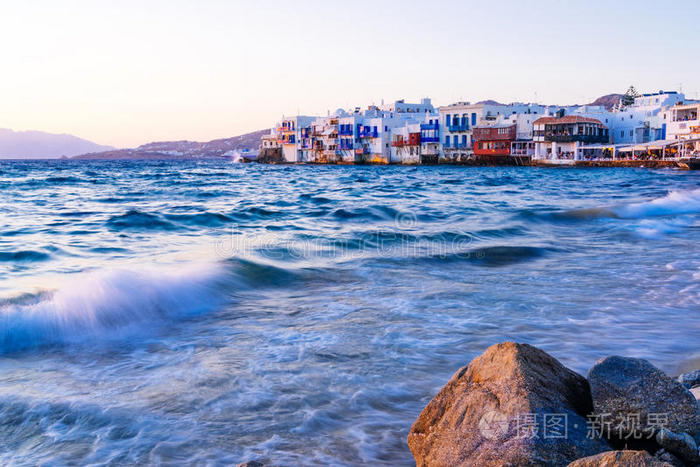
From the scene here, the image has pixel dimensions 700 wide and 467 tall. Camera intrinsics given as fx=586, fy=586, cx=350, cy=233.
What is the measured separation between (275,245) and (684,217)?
1331 cm

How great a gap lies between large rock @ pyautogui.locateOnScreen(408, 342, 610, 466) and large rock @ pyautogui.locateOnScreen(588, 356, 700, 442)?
132mm

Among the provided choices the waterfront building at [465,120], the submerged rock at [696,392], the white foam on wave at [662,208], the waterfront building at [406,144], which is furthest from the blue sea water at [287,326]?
the waterfront building at [406,144]

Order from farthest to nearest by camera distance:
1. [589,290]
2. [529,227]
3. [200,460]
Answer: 1. [529,227]
2. [589,290]
3. [200,460]

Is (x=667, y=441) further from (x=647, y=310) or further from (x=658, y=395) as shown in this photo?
(x=647, y=310)

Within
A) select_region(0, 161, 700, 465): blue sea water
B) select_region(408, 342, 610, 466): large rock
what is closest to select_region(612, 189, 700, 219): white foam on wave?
Answer: select_region(0, 161, 700, 465): blue sea water

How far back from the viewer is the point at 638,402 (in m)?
3.10

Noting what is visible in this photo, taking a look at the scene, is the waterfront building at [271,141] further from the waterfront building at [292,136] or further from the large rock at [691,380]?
the large rock at [691,380]

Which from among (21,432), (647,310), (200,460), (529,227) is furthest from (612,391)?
(529,227)

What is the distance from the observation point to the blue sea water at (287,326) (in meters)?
4.05

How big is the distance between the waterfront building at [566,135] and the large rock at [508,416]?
66.0m

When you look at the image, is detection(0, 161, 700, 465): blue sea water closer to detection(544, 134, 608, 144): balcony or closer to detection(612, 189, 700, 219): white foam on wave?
detection(612, 189, 700, 219): white foam on wave

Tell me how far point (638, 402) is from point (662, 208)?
20.1 meters

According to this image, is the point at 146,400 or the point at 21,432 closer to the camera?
the point at 21,432

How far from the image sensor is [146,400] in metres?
4.55
